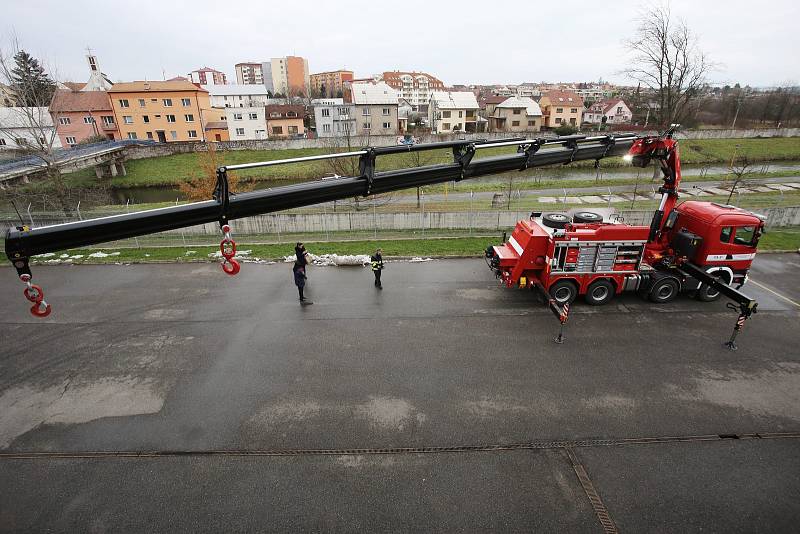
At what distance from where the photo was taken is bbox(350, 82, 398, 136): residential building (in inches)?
2093

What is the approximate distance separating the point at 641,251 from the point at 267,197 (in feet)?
33.5

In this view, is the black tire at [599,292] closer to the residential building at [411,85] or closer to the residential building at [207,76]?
the residential building at [411,85]

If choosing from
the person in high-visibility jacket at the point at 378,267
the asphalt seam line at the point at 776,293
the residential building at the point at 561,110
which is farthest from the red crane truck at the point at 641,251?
the residential building at the point at 561,110

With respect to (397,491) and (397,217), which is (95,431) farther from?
(397,217)

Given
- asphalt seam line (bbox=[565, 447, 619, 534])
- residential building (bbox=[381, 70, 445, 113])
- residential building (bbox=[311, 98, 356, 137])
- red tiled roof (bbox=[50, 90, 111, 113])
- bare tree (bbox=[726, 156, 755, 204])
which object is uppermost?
residential building (bbox=[381, 70, 445, 113])

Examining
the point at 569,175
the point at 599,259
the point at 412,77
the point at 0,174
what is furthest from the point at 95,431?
the point at 412,77

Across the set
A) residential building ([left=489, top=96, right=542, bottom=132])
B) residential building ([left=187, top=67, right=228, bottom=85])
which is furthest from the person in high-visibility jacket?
residential building ([left=187, top=67, right=228, bottom=85])

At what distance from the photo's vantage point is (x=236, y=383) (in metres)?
8.57

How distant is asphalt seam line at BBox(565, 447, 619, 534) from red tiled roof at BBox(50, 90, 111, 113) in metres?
65.8

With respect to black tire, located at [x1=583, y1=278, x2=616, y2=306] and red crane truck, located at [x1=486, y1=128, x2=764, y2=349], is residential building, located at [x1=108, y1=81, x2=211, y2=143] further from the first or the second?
black tire, located at [x1=583, y1=278, x2=616, y2=306]

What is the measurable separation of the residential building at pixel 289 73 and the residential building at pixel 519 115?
341 feet

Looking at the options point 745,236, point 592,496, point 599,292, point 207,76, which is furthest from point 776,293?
point 207,76

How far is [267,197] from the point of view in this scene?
6289 millimetres

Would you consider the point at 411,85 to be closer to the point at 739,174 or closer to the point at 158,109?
the point at 158,109
